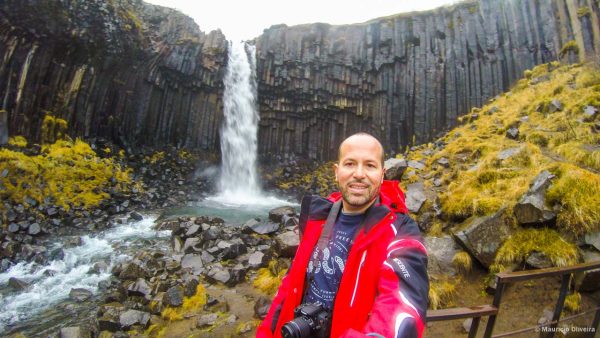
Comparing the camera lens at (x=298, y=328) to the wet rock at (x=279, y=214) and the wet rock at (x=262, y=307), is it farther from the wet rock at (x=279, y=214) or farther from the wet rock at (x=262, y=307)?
the wet rock at (x=279, y=214)

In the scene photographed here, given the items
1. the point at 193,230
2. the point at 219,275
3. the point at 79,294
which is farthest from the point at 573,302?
the point at 193,230

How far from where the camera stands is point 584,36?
19.2 meters

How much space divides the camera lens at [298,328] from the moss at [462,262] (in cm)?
467

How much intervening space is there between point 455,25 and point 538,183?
2235cm

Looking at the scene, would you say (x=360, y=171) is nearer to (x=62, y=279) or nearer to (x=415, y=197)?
(x=415, y=197)

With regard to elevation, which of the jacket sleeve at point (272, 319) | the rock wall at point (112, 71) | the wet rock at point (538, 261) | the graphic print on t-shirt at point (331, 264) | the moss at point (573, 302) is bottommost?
the moss at point (573, 302)

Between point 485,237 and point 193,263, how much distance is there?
22.6 ft

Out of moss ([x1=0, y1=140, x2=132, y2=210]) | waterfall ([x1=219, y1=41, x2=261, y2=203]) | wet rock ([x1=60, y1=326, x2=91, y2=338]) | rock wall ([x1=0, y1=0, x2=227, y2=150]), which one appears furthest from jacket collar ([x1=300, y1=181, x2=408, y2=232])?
waterfall ([x1=219, y1=41, x2=261, y2=203])

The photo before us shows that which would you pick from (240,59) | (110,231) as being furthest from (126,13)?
(110,231)

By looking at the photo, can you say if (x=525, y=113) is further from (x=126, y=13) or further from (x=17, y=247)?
(x=126, y=13)

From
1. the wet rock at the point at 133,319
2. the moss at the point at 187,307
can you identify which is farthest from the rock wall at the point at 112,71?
the moss at the point at 187,307

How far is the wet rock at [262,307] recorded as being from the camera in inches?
250

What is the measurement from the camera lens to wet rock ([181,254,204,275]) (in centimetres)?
682

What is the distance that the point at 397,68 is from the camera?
2539cm
